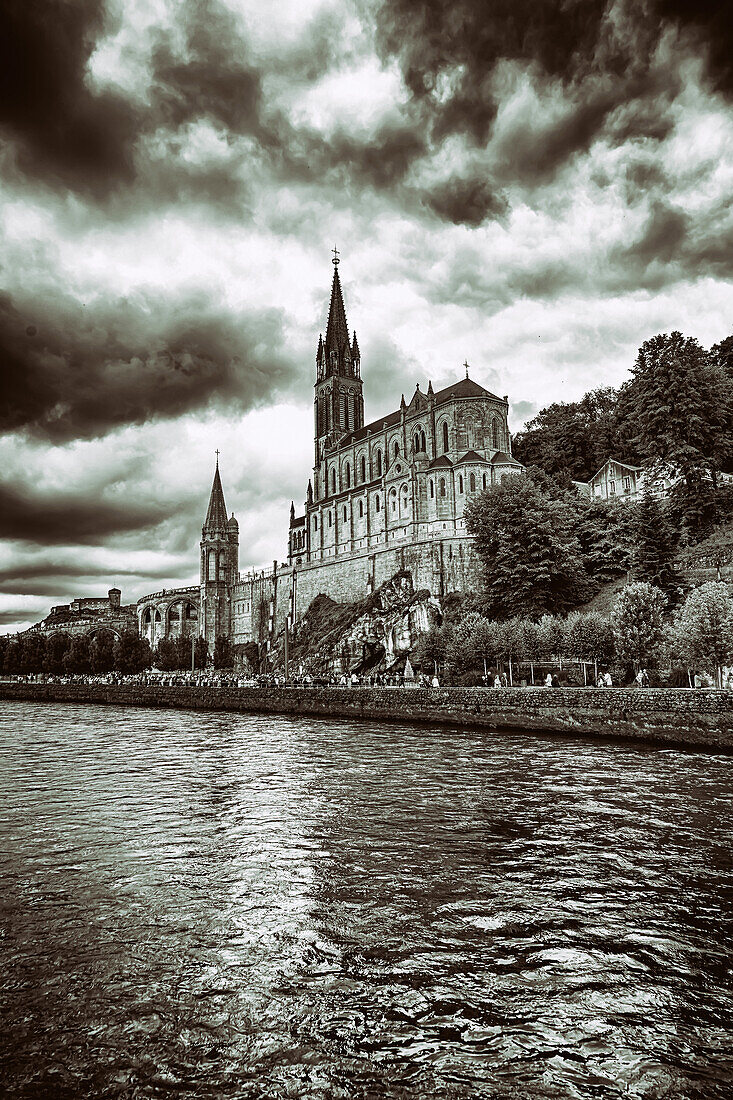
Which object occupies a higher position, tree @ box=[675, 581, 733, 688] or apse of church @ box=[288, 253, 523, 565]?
apse of church @ box=[288, 253, 523, 565]

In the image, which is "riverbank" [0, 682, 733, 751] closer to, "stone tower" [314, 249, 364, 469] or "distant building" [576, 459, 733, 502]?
"distant building" [576, 459, 733, 502]

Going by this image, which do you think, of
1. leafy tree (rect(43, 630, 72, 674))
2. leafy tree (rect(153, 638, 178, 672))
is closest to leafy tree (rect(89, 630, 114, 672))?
leafy tree (rect(43, 630, 72, 674))

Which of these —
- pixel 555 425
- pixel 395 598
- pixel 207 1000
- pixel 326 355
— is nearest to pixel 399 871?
pixel 207 1000

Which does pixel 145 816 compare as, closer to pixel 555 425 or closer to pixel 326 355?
pixel 555 425

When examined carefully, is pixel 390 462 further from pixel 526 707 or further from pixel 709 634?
pixel 709 634

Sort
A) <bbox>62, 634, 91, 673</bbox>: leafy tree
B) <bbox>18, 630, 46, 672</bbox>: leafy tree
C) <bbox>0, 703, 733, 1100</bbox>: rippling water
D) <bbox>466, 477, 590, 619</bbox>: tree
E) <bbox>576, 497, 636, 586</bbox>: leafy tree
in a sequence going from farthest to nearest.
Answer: <bbox>18, 630, 46, 672</bbox>: leafy tree, <bbox>62, 634, 91, 673</bbox>: leafy tree, <bbox>576, 497, 636, 586</bbox>: leafy tree, <bbox>466, 477, 590, 619</bbox>: tree, <bbox>0, 703, 733, 1100</bbox>: rippling water

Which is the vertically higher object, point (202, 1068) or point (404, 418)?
point (404, 418)

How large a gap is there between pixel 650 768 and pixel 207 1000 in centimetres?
1454

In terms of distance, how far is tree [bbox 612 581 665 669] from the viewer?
29.3 metres

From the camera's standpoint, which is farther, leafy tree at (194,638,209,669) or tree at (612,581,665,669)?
leafy tree at (194,638,209,669)

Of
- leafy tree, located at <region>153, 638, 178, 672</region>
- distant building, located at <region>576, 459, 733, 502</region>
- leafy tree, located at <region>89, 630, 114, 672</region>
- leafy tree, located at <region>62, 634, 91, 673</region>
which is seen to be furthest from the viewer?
leafy tree, located at <region>153, 638, 178, 672</region>

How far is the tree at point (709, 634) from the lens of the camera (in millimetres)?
24156

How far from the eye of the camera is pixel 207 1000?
6.21 m

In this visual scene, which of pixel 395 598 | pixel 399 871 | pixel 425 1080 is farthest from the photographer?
pixel 395 598
